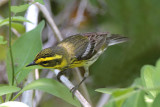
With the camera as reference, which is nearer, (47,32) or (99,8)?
(47,32)

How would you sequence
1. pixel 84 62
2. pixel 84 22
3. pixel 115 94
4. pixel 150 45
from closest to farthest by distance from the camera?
pixel 115 94
pixel 84 62
pixel 150 45
pixel 84 22

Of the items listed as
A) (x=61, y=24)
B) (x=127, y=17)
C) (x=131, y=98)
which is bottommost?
(x=127, y=17)

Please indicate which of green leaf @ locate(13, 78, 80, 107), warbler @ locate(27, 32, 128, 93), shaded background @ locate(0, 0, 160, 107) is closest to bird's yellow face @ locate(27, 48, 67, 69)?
warbler @ locate(27, 32, 128, 93)

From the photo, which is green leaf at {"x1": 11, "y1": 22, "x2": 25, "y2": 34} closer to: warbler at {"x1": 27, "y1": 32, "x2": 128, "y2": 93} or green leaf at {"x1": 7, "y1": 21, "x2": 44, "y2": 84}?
green leaf at {"x1": 7, "y1": 21, "x2": 44, "y2": 84}

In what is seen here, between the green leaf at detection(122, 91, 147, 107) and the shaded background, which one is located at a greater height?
the green leaf at detection(122, 91, 147, 107)

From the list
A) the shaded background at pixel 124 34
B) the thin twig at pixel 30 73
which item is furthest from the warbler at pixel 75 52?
the shaded background at pixel 124 34

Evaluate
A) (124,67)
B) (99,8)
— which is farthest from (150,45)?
(99,8)

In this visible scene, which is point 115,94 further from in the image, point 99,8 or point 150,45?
point 99,8

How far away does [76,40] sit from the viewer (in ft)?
8.63

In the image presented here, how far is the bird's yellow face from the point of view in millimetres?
1960

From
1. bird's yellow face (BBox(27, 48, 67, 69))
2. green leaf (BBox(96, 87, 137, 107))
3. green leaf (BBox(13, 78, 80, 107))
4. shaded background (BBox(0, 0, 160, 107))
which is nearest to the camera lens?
green leaf (BBox(96, 87, 137, 107))

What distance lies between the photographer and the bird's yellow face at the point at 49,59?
6.43 ft

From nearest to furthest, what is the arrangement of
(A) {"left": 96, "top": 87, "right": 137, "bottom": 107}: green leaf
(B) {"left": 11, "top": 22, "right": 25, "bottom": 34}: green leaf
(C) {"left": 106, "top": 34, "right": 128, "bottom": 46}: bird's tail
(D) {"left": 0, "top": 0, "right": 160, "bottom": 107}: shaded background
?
(A) {"left": 96, "top": 87, "right": 137, "bottom": 107}: green leaf
(B) {"left": 11, "top": 22, "right": 25, "bottom": 34}: green leaf
(C) {"left": 106, "top": 34, "right": 128, "bottom": 46}: bird's tail
(D) {"left": 0, "top": 0, "right": 160, "bottom": 107}: shaded background

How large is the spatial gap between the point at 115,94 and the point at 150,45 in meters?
2.97
